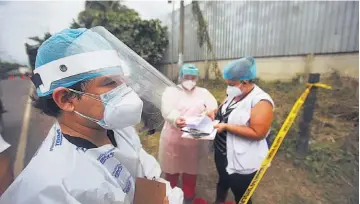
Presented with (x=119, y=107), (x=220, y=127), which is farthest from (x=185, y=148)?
(x=119, y=107)

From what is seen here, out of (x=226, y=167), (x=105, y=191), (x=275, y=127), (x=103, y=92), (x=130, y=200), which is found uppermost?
(x=103, y=92)

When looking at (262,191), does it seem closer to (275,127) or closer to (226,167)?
(226,167)

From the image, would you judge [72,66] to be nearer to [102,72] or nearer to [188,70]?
[102,72]

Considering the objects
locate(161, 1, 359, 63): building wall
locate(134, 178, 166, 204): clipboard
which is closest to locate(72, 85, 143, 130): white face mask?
locate(134, 178, 166, 204): clipboard

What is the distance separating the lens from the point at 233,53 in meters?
4.10

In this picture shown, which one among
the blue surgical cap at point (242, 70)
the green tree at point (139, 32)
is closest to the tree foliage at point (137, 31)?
the green tree at point (139, 32)

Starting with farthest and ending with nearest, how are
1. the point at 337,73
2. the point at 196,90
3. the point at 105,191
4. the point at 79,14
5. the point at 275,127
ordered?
the point at 337,73 → the point at 275,127 → the point at 196,90 → the point at 79,14 → the point at 105,191

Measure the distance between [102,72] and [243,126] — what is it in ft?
3.63

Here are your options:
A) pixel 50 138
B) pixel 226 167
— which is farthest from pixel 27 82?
pixel 226 167

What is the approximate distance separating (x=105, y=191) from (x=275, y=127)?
2946mm

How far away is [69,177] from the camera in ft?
1.99

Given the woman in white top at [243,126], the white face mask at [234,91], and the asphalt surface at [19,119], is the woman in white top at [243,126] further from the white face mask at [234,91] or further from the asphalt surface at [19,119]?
the asphalt surface at [19,119]

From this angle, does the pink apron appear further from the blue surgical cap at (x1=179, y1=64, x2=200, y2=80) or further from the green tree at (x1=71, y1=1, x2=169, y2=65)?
the green tree at (x1=71, y1=1, x2=169, y2=65)

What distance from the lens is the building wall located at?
353cm
